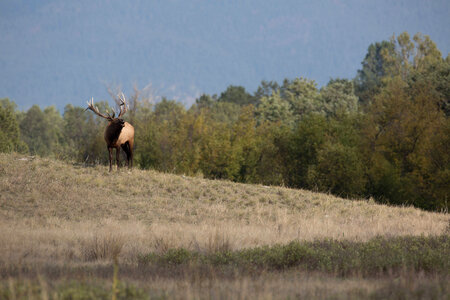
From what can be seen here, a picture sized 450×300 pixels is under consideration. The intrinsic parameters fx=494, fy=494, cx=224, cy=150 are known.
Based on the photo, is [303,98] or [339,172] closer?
[339,172]

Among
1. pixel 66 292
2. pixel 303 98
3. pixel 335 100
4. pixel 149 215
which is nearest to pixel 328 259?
pixel 66 292

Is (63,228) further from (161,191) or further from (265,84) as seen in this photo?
(265,84)

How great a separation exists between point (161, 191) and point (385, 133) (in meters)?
25.6

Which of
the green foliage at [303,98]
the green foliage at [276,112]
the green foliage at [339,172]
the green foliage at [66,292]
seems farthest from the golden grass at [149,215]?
the green foliage at [303,98]

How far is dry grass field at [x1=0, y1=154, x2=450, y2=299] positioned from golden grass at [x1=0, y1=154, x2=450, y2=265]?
4cm

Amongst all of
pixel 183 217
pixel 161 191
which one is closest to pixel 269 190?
pixel 161 191

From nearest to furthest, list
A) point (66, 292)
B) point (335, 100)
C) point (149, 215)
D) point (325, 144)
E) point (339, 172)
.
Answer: point (66, 292) → point (149, 215) → point (339, 172) → point (325, 144) → point (335, 100)

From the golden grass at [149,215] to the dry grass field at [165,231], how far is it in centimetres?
4

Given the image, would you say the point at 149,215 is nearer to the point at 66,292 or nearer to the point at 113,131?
the point at 113,131

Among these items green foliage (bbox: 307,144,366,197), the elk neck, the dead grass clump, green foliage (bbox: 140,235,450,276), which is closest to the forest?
green foliage (bbox: 307,144,366,197)

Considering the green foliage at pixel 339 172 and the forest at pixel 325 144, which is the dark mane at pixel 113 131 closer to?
the forest at pixel 325 144

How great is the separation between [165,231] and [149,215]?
417cm

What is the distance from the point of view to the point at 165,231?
44.3 ft

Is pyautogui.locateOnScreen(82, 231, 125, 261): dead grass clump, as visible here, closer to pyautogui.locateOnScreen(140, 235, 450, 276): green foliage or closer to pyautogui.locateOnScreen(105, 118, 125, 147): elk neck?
pyautogui.locateOnScreen(140, 235, 450, 276): green foliage
